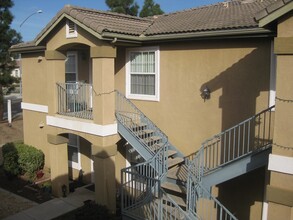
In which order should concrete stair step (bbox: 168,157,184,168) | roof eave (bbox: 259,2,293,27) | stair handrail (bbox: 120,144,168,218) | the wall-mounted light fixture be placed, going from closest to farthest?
roof eave (bbox: 259,2,293,27)
stair handrail (bbox: 120,144,168,218)
the wall-mounted light fixture
concrete stair step (bbox: 168,157,184,168)

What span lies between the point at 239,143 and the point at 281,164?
2.17 meters

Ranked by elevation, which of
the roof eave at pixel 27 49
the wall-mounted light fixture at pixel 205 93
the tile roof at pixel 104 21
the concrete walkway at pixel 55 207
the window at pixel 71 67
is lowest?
the concrete walkway at pixel 55 207

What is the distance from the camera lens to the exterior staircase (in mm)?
7341

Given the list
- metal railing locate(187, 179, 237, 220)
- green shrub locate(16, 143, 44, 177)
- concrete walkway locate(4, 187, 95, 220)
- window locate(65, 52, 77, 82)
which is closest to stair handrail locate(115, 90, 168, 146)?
metal railing locate(187, 179, 237, 220)

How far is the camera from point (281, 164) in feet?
19.1

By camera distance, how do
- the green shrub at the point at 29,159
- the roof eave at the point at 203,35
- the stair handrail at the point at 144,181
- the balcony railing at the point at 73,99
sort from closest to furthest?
the roof eave at the point at 203,35
the stair handrail at the point at 144,181
the balcony railing at the point at 73,99
the green shrub at the point at 29,159

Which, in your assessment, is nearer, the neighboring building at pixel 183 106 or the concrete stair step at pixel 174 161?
the neighboring building at pixel 183 106

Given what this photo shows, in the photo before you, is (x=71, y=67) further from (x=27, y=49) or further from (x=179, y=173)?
(x=179, y=173)

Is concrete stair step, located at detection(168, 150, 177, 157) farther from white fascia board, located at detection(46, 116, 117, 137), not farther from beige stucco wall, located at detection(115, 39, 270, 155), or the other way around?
white fascia board, located at detection(46, 116, 117, 137)

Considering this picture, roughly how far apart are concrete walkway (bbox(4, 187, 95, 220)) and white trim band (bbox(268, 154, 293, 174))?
7031 mm

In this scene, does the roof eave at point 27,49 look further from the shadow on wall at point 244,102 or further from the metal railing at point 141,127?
the shadow on wall at point 244,102

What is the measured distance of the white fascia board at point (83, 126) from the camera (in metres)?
9.50

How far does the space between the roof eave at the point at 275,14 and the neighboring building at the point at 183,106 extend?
2 cm

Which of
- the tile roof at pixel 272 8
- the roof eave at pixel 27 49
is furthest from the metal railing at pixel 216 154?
the roof eave at pixel 27 49
